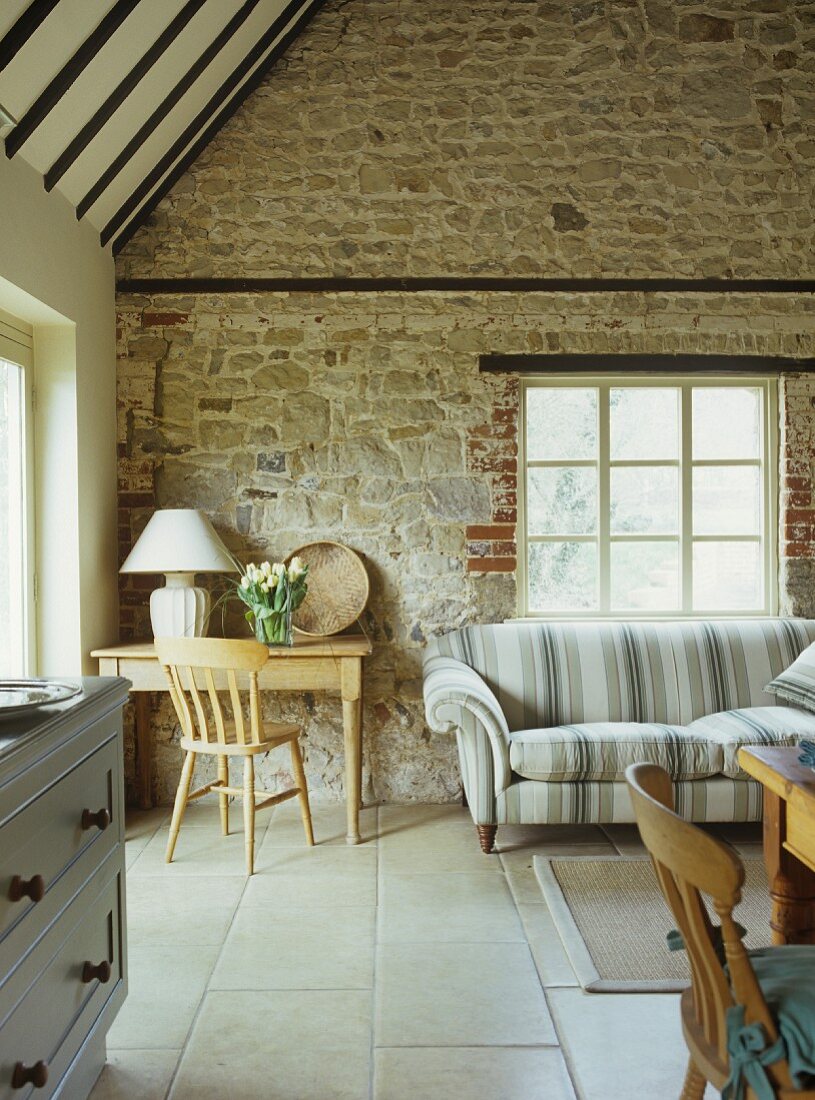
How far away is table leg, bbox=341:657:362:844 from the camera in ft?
12.8

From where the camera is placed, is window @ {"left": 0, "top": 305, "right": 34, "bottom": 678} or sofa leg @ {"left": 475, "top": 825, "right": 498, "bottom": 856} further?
sofa leg @ {"left": 475, "top": 825, "right": 498, "bottom": 856}

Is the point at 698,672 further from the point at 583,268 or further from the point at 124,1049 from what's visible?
the point at 124,1049

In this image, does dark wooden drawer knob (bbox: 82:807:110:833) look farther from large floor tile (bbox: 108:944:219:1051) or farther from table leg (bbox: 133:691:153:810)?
table leg (bbox: 133:691:153:810)

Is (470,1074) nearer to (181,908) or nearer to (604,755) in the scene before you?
(181,908)

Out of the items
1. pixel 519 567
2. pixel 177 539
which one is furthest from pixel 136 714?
pixel 519 567

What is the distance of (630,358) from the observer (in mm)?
4535

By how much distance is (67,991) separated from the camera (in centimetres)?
187

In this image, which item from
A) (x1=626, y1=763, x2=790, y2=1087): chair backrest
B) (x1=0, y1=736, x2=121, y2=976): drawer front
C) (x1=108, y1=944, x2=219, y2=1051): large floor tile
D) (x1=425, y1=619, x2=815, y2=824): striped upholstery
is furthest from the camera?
(x1=425, y1=619, x2=815, y2=824): striped upholstery

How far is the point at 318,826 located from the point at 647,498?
2304 mm

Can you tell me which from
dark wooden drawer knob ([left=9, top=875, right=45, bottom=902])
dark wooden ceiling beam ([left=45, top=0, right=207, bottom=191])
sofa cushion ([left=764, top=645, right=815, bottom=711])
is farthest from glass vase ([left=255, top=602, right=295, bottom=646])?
dark wooden drawer knob ([left=9, top=875, right=45, bottom=902])

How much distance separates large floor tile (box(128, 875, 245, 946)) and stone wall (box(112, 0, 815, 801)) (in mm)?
1099

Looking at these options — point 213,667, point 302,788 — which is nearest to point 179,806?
point 302,788

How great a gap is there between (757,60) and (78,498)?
155 inches

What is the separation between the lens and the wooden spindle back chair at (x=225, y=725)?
137 inches
